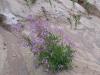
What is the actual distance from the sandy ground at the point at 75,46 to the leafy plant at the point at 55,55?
0.37ft

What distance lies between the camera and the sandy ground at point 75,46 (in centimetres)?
466

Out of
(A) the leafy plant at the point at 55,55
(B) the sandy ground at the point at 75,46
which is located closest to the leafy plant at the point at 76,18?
(B) the sandy ground at the point at 75,46

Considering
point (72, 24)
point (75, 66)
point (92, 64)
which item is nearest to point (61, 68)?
point (75, 66)

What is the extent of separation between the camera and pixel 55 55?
14.6ft

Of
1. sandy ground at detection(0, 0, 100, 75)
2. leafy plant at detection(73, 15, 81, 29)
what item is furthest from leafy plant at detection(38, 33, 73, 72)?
leafy plant at detection(73, 15, 81, 29)

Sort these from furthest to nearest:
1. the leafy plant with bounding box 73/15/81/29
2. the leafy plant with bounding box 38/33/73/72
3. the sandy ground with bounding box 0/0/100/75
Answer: the leafy plant with bounding box 73/15/81/29 → the sandy ground with bounding box 0/0/100/75 → the leafy plant with bounding box 38/33/73/72

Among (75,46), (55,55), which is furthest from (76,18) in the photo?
(55,55)

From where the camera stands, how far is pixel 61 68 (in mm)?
4465

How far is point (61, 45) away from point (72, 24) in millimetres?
1413

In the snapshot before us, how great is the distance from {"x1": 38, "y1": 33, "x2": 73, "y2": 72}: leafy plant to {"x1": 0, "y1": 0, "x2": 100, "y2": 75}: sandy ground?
11 cm

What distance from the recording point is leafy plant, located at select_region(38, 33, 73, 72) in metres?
4.45

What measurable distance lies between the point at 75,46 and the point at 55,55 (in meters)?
0.71

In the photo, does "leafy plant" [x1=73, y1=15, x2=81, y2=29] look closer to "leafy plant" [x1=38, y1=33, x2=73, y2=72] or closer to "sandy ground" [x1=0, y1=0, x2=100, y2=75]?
"sandy ground" [x1=0, y1=0, x2=100, y2=75]

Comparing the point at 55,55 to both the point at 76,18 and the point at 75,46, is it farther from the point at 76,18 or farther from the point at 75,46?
the point at 76,18
